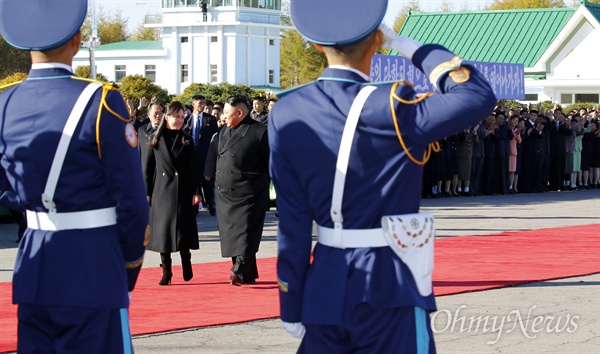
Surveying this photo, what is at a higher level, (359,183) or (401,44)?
(401,44)

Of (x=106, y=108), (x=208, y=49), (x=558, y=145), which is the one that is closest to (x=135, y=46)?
(x=208, y=49)

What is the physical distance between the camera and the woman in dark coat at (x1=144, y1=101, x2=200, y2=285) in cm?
1166

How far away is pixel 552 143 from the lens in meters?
29.4

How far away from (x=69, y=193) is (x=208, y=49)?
92.5 m

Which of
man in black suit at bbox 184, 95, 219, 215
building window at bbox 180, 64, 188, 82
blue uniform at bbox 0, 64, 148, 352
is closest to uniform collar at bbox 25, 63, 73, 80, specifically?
blue uniform at bbox 0, 64, 148, 352

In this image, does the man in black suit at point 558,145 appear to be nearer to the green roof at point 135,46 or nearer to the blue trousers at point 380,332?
the blue trousers at point 380,332

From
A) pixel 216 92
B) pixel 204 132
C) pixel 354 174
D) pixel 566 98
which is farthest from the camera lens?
pixel 566 98

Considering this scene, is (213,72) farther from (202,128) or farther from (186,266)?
(186,266)

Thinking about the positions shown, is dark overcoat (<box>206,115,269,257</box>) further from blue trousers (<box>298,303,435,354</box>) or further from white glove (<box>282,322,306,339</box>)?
blue trousers (<box>298,303,435,354</box>)

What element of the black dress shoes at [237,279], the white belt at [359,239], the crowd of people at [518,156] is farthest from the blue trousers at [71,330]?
the crowd of people at [518,156]

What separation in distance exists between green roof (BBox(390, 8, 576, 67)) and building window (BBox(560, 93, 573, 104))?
2287 mm

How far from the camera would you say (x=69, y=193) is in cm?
482

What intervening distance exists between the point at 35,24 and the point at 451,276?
7.93 metres

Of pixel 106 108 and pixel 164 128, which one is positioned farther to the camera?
pixel 164 128
